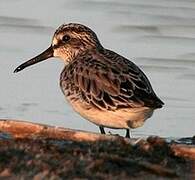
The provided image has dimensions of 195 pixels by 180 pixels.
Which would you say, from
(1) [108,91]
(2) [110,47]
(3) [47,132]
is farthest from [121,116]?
(2) [110,47]

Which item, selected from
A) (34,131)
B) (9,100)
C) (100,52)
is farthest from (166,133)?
(34,131)

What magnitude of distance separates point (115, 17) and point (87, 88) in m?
5.30

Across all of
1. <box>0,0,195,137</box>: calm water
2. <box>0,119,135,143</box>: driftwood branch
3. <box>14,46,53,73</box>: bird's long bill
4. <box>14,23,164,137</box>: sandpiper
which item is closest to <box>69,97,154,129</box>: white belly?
<box>14,23,164,137</box>: sandpiper

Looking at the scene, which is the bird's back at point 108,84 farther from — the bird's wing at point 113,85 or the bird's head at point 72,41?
the bird's head at point 72,41

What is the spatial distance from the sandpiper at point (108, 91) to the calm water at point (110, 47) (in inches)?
39.3

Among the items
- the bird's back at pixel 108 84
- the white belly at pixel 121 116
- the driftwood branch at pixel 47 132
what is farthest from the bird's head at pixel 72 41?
the driftwood branch at pixel 47 132

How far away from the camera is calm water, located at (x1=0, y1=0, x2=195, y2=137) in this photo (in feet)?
34.7

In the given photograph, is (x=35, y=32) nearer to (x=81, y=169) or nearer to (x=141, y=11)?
(x=141, y=11)

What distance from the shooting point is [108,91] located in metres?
8.91

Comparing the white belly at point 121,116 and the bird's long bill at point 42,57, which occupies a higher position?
the bird's long bill at point 42,57

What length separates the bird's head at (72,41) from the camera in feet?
33.4

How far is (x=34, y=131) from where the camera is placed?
7.45 metres

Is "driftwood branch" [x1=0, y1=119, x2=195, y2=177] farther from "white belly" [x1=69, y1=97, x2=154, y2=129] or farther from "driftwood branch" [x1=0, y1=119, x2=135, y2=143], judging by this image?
"white belly" [x1=69, y1=97, x2=154, y2=129]

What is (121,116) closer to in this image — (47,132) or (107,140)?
(47,132)
